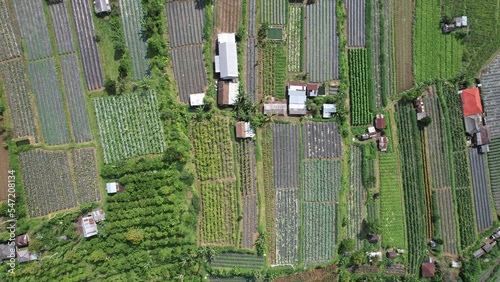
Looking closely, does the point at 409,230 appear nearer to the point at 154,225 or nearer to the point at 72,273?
the point at 154,225

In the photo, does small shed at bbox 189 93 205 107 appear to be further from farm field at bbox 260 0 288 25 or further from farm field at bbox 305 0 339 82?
farm field at bbox 305 0 339 82

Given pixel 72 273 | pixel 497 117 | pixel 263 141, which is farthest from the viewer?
pixel 497 117

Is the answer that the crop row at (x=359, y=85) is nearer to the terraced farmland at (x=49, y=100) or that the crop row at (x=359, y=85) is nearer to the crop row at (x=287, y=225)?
the crop row at (x=287, y=225)

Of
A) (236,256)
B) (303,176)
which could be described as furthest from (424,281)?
(236,256)

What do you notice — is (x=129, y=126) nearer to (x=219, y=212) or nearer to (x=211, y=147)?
(x=211, y=147)

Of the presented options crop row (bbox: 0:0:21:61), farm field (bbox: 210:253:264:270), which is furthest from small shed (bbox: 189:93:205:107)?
crop row (bbox: 0:0:21:61)

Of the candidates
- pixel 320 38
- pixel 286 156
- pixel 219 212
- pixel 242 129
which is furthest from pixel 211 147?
pixel 320 38
